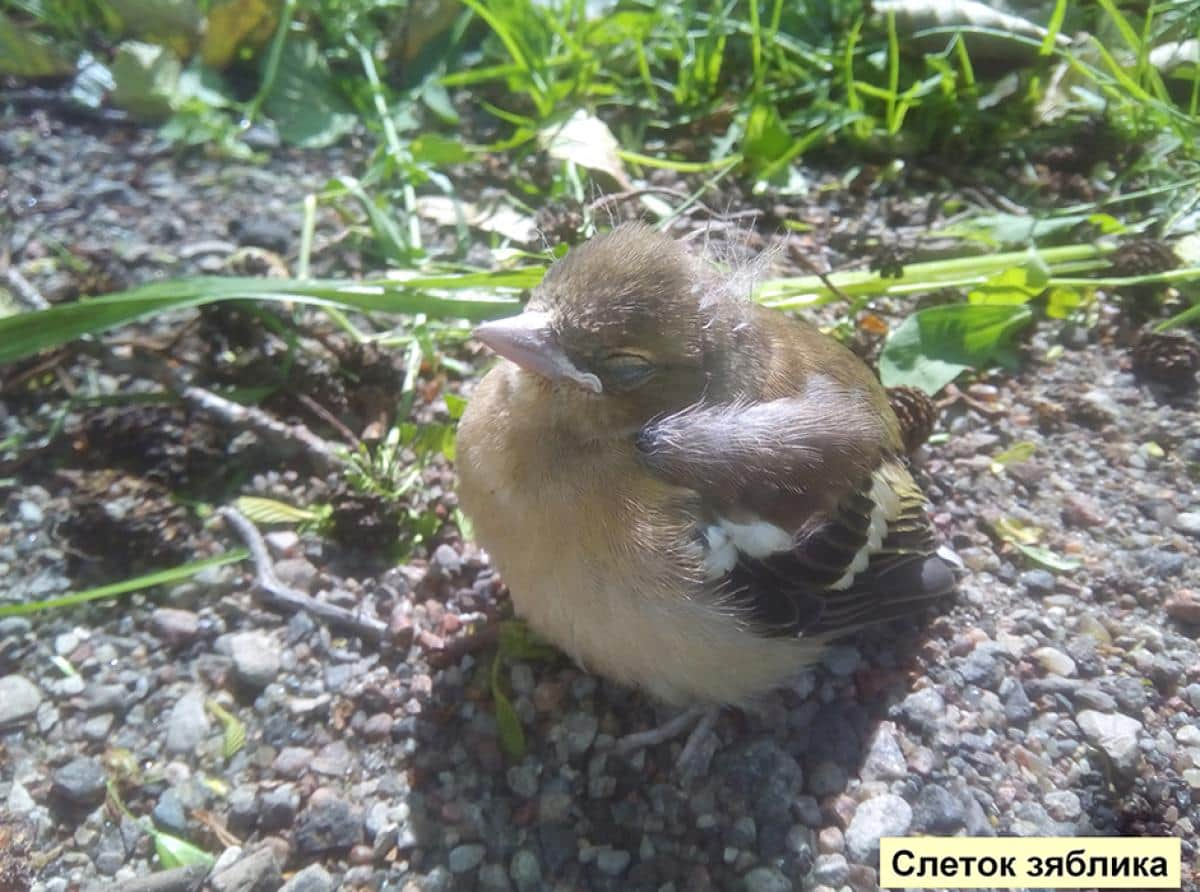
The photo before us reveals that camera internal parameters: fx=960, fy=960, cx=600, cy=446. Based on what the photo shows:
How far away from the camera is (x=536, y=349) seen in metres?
2.29

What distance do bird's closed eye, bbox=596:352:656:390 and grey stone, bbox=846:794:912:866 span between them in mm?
1206

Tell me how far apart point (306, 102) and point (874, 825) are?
372 centimetres

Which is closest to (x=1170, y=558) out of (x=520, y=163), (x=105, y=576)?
(x=520, y=163)

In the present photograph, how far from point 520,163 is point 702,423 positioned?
218 cm

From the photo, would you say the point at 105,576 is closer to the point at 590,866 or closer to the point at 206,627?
the point at 206,627

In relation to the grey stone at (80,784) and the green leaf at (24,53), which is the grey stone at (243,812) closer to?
the grey stone at (80,784)

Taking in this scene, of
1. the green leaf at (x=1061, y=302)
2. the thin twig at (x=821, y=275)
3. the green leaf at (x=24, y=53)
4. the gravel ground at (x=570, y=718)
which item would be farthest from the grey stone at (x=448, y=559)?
the green leaf at (x=24, y=53)

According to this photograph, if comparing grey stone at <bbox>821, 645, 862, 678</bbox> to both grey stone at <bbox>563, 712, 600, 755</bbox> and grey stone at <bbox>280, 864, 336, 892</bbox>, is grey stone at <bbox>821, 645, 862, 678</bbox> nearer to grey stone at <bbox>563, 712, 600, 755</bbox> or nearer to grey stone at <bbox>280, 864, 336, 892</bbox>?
grey stone at <bbox>563, 712, 600, 755</bbox>

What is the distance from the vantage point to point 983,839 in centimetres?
234

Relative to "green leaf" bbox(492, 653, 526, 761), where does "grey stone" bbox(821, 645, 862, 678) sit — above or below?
below

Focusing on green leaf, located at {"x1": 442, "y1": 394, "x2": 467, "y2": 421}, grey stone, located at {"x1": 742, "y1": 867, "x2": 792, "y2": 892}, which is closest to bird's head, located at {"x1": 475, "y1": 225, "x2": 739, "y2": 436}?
green leaf, located at {"x1": 442, "y1": 394, "x2": 467, "y2": 421}

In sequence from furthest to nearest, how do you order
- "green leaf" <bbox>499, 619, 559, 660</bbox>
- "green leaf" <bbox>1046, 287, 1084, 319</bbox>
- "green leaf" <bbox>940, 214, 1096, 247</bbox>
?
"green leaf" <bbox>940, 214, 1096, 247</bbox>
"green leaf" <bbox>1046, 287, 1084, 319</bbox>
"green leaf" <bbox>499, 619, 559, 660</bbox>

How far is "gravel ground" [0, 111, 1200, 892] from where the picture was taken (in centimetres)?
233

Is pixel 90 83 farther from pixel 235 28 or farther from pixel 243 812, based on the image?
pixel 243 812
